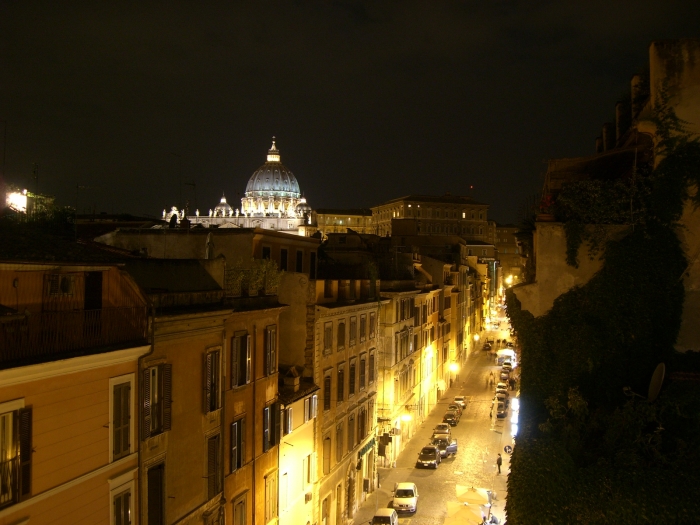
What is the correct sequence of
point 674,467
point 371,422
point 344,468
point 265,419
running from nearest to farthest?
point 674,467 < point 265,419 < point 344,468 < point 371,422

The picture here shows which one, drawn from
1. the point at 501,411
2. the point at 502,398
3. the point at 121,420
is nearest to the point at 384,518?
the point at 121,420

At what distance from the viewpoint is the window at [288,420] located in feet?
69.1

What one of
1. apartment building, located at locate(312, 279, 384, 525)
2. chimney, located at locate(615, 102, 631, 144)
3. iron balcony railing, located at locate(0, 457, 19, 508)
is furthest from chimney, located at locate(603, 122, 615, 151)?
iron balcony railing, located at locate(0, 457, 19, 508)

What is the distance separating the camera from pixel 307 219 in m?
145

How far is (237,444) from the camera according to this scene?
1727 cm

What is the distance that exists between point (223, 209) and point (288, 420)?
139964 mm

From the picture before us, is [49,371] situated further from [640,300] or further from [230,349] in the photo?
[640,300]

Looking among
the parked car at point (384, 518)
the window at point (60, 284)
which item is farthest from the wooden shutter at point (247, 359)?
the parked car at point (384, 518)

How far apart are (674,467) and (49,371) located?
9672 millimetres

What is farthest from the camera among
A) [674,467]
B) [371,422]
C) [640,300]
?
[371,422]

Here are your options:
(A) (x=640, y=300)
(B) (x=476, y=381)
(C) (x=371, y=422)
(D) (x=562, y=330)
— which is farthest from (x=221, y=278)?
(B) (x=476, y=381)

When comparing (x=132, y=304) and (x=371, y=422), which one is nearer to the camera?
(x=132, y=304)

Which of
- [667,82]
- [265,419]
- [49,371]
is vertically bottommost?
[265,419]

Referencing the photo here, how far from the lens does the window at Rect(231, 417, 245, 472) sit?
17.0 m
